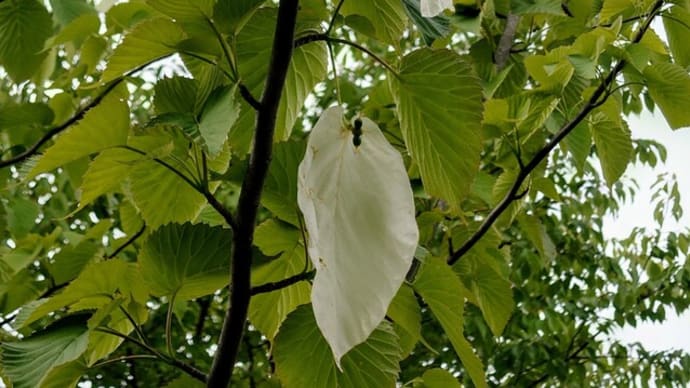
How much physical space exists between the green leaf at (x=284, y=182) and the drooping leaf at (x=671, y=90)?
0.37 meters

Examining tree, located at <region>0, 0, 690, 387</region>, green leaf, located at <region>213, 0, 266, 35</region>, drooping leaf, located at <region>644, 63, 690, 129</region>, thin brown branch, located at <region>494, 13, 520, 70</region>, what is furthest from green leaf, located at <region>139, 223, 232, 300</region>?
thin brown branch, located at <region>494, 13, 520, 70</region>

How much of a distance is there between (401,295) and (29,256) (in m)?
0.74

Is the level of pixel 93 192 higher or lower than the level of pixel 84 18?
lower

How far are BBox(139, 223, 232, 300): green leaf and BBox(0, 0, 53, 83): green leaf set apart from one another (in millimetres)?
287

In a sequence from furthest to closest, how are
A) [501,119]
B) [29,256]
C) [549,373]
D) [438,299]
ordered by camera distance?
[549,373] < [29,256] < [501,119] < [438,299]

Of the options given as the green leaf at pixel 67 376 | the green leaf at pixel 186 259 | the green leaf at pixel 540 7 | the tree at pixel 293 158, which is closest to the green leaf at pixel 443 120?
the tree at pixel 293 158

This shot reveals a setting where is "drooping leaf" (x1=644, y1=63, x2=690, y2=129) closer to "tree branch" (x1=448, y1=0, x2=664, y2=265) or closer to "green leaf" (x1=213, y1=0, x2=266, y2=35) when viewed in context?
"tree branch" (x1=448, y1=0, x2=664, y2=265)

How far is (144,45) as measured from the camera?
372 mm

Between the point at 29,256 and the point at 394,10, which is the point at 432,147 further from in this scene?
the point at 29,256

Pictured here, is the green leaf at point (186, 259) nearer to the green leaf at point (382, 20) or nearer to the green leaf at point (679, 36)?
the green leaf at point (382, 20)

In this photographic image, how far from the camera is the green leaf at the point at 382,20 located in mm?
399

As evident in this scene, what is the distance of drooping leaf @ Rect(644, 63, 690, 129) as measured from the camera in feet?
2.21

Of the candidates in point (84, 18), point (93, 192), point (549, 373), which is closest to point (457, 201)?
point (93, 192)

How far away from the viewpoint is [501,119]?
73 cm
